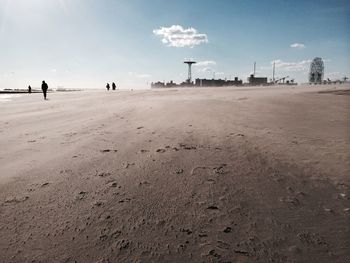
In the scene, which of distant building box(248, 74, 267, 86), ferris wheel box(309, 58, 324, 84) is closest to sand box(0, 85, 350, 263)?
distant building box(248, 74, 267, 86)

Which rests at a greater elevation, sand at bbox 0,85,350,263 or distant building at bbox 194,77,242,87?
distant building at bbox 194,77,242,87

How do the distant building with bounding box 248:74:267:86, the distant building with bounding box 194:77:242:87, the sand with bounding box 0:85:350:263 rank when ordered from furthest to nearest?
the distant building with bounding box 194:77:242:87 → the distant building with bounding box 248:74:267:86 → the sand with bounding box 0:85:350:263

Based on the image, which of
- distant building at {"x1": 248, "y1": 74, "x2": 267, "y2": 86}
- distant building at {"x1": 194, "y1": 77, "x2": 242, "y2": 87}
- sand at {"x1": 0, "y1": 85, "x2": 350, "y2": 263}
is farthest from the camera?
distant building at {"x1": 194, "y1": 77, "x2": 242, "y2": 87}

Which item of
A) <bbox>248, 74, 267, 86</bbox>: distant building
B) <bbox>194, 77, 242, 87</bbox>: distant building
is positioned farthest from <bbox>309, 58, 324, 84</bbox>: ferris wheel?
<bbox>194, 77, 242, 87</bbox>: distant building

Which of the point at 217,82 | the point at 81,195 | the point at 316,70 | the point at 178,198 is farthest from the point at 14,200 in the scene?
the point at 316,70

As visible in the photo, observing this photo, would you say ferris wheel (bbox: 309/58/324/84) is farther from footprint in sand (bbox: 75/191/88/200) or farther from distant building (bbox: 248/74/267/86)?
footprint in sand (bbox: 75/191/88/200)

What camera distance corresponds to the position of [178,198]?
326 cm

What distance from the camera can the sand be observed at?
7.91 ft

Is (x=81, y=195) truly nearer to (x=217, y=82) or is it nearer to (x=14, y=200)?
(x=14, y=200)

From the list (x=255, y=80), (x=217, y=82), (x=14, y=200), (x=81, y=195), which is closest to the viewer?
(x=14, y=200)

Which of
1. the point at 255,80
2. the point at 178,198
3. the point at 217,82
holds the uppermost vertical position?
the point at 255,80

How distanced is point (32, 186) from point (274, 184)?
2982mm

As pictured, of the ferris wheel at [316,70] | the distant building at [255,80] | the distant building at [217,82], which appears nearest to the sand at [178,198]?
the distant building at [217,82]

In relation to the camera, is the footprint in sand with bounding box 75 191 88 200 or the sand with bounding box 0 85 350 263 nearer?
the sand with bounding box 0 85 350 263
